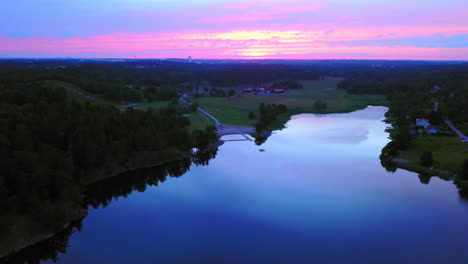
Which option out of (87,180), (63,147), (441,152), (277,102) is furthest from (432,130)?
(63,147)

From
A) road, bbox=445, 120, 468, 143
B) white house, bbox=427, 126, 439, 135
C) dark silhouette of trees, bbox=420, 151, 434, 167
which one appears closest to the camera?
dark silhouette of trees, bbox=420, 151, 434, 167

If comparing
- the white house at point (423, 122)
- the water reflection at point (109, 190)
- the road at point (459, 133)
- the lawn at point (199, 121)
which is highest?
the white house at point (423, 122)

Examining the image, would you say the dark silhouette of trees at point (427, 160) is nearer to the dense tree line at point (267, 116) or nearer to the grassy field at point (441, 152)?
the grassy field at point (441, 152)

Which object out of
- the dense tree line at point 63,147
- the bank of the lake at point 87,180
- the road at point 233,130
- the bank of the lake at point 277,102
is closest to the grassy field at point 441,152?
the road at point 233,130

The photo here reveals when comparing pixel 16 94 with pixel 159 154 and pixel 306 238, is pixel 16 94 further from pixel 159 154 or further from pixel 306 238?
pixel 306 238

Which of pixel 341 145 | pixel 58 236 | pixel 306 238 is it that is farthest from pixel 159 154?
pixel 341 145

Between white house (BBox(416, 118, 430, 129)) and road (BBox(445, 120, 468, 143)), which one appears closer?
road (BBox(445, 120, 468, 143))

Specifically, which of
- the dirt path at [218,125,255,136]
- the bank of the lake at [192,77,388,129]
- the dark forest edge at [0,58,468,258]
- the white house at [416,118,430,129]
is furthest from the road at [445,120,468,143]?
the dirt path at [218,125,255,136]

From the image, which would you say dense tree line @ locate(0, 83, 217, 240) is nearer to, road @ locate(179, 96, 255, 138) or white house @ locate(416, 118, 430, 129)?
road @ locate(179, 96, 255, 138)

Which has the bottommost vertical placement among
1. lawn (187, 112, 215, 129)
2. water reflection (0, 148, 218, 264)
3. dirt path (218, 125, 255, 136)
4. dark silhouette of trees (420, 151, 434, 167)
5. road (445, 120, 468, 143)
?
water reflection (0, 148, 218, 264)

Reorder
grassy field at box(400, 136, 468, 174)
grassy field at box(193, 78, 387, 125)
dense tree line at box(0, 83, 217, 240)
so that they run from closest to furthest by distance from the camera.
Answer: dense tree line at box(0, 83, 217, 240)
grassy field at box(400, 136, 468, 174)
grassy field at box(193, 78, 387, 125)
